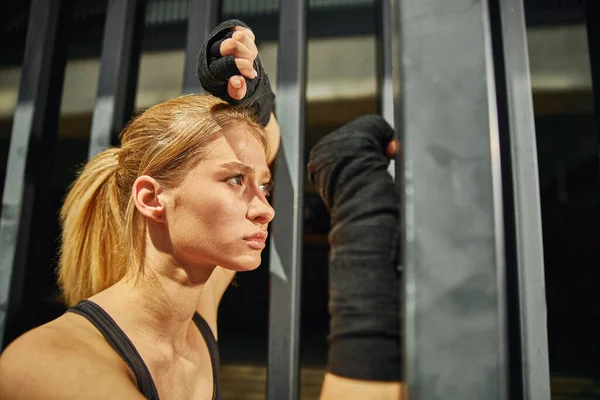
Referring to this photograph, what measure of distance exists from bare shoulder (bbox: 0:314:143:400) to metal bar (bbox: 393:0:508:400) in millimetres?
412

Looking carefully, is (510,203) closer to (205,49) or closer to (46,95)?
(205,49)

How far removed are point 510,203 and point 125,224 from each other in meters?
0.75

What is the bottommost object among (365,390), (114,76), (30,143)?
(365,390)

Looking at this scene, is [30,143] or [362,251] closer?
[362,251]

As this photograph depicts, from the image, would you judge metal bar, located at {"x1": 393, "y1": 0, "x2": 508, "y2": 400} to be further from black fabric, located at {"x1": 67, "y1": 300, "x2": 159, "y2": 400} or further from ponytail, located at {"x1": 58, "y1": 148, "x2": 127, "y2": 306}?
ponytail, located at {"x1": 58, "y1": 148, "x2": 127, "y2": 306}

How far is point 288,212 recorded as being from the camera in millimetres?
881

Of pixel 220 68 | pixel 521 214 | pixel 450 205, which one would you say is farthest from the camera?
pixel 521 214

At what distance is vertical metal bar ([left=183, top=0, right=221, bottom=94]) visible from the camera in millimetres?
936

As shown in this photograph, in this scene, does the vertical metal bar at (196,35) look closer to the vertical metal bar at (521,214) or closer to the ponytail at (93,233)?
the ponytail at (93,233)

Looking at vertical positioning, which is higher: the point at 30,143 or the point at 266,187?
the point at 30,143

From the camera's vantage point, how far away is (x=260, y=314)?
18.3ft

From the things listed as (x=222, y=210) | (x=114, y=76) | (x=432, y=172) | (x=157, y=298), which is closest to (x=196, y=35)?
(x=114, y=76)

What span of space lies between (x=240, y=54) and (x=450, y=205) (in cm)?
43

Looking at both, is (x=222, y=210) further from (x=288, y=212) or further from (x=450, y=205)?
(x=450, y=205)
